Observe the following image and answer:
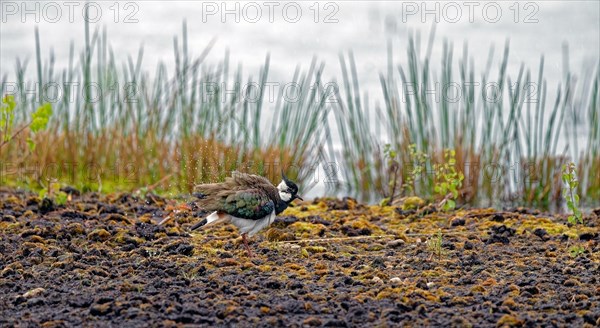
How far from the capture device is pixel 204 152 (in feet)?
26.0

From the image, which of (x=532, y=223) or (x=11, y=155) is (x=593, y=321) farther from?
(x=11, y=155)

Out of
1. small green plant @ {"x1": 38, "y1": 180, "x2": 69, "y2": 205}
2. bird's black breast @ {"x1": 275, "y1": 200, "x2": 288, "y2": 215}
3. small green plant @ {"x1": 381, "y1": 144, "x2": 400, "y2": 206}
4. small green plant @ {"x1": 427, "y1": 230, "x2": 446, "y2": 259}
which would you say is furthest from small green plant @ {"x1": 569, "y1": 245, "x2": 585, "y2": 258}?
small green plant @ {"x1": 38, "y1": 180, "x2": 69, "y2": 205}

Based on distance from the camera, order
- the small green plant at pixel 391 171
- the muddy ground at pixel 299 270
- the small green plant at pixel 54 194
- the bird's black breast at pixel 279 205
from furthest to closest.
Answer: the small green plant at pixel 391 171 < the small green plant at pixel 54 194 < the bird's black breast at pixel 279 205 < the muddy ground at pixel 299 270

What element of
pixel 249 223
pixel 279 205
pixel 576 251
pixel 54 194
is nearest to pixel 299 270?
pixel 249 223

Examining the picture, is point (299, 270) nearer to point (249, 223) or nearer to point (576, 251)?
point (249, 223)

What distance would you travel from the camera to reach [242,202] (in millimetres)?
4777

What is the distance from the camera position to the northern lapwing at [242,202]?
480 centimetres

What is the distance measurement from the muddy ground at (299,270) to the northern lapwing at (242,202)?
0.23 meters

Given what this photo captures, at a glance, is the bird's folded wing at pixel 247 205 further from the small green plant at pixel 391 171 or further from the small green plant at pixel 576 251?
the small green plant at pixel 391 171

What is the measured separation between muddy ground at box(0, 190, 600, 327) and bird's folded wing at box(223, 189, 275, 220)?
285 millimetres

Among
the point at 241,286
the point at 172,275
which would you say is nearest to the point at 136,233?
the point at 172,275

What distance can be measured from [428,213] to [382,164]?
5.43 ft

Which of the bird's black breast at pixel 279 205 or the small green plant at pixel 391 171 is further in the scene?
the small green plant at pixel 391 171

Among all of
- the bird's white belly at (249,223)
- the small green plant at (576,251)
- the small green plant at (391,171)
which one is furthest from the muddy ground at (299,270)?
the small green plant at (391,171)
